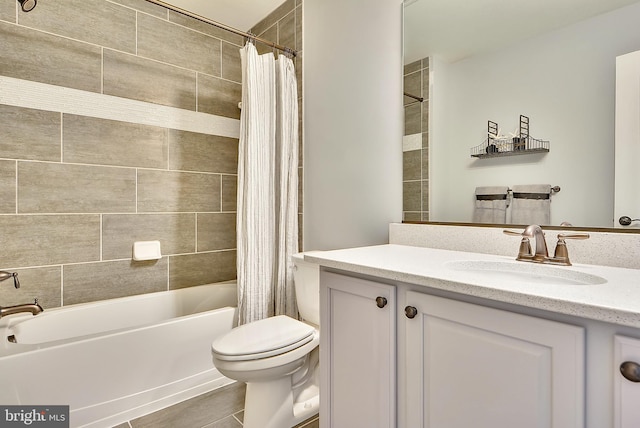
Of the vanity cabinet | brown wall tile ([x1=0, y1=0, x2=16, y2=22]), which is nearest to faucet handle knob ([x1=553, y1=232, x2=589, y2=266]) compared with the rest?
the vanity cabinet

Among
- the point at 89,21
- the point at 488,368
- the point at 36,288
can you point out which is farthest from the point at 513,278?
the point at 89,21

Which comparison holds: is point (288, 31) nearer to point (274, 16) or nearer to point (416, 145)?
point (274, 16)

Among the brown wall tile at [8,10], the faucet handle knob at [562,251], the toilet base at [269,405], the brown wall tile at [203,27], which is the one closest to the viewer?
the faucet handle knob at [562,251]

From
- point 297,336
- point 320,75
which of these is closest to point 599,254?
point 297,336

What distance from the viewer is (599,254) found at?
3.48 ft

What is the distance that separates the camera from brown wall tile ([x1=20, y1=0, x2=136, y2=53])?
1.82 metres

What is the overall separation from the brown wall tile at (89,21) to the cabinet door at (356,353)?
2011 millimetres

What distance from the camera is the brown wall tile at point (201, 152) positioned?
2.28 m

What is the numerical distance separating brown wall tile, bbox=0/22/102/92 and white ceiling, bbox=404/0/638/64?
183 cm

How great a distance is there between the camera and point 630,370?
0.61 meters

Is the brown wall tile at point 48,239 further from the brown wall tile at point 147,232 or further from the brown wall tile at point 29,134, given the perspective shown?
the brown wall tile at point 29,134

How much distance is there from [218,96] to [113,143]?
2.68 ft

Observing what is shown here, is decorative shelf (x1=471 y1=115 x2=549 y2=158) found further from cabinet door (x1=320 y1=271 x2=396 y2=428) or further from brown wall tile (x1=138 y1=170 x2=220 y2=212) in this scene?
brown wall tile (x1=138 y1=170 x2=220 y2=212)

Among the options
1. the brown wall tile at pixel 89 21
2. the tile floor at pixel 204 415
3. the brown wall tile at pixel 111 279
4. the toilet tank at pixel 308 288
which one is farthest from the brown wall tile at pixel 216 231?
the brown wall tile at pixel 89 21
